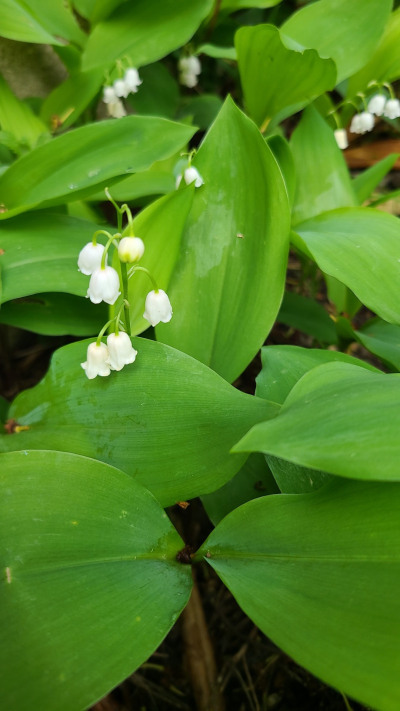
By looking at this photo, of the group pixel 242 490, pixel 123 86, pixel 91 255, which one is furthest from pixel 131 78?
pixel 242 490

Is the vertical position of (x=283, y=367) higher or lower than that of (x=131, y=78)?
lower

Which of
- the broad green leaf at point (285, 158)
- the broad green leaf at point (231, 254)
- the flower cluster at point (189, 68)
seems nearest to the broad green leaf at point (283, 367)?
the broad green leaf at point (231, 254)

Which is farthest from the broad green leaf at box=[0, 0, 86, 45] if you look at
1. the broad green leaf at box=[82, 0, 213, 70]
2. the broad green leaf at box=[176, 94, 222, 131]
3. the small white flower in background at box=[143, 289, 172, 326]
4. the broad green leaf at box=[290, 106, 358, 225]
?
the small white flower in background at box=[143, 289, 172, 326]

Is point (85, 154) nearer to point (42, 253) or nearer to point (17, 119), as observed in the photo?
point (42, 253)

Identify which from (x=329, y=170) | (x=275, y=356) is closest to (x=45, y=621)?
(x=275, y=356)

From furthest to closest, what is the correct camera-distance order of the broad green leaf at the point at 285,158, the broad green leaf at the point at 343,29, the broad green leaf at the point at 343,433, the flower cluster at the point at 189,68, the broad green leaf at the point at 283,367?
the flower cluster at the point at 189,68, the broad green leaf at the point at 343,29, the broad green leaf at the point at 285,158, the broad green leaf at the point at 283,367, the broad green leaf at the point at 343,433

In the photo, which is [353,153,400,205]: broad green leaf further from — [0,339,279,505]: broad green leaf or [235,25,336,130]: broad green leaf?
[0,339,279,505]: broad green leaf

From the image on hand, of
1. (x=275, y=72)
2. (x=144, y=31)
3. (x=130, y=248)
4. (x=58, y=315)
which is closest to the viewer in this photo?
(x=130, y=248)

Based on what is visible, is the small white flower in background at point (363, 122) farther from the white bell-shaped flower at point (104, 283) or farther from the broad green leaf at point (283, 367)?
the white bell-shaped flower at point (104, 283)
